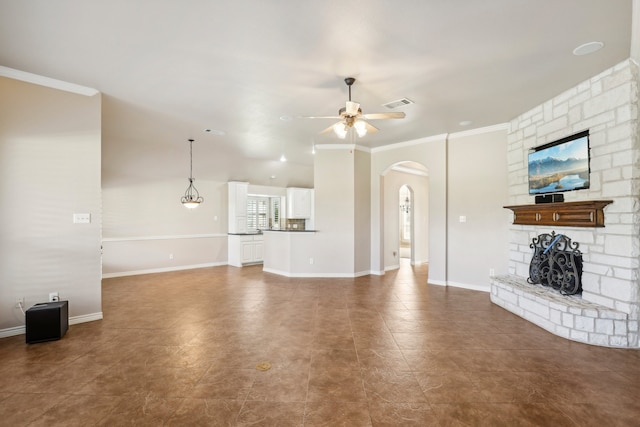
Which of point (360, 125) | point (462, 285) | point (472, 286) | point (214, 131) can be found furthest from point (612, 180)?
point (214, 131)

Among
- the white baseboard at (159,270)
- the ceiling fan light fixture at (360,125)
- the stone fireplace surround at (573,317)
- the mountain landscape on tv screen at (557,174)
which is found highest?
the ceiling fan light fixture at (360,125)

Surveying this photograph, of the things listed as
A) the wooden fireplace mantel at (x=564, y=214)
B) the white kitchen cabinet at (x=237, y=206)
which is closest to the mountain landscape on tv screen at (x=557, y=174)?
the wooden fireplace mantel at (x=564, y=214)

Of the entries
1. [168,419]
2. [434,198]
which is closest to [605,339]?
[434,198]

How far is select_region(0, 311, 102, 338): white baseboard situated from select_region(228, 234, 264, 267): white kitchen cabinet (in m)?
4.43

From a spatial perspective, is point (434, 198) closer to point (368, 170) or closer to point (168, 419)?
point (368, 170)

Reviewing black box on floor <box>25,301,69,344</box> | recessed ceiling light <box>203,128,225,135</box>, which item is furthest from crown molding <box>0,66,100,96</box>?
black box on floor <box>25,301,69,344</box>

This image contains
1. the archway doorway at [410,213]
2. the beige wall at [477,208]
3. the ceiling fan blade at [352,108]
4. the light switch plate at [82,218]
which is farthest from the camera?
the archway doorway at [410,213]

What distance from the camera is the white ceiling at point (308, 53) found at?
2.29 m

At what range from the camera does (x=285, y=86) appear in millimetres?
3568

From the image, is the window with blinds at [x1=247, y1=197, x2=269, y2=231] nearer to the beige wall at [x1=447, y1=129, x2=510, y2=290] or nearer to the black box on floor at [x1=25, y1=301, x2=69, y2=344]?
the beige wall at [x1=447, y1=129, x2=510, y2=290]

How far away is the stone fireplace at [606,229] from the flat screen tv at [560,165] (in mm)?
88

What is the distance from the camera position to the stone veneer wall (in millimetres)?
3004

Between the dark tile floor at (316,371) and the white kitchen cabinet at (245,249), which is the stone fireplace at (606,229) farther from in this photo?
the white kitchen cabinet at (245,249)

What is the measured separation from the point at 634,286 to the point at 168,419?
4333 mm
